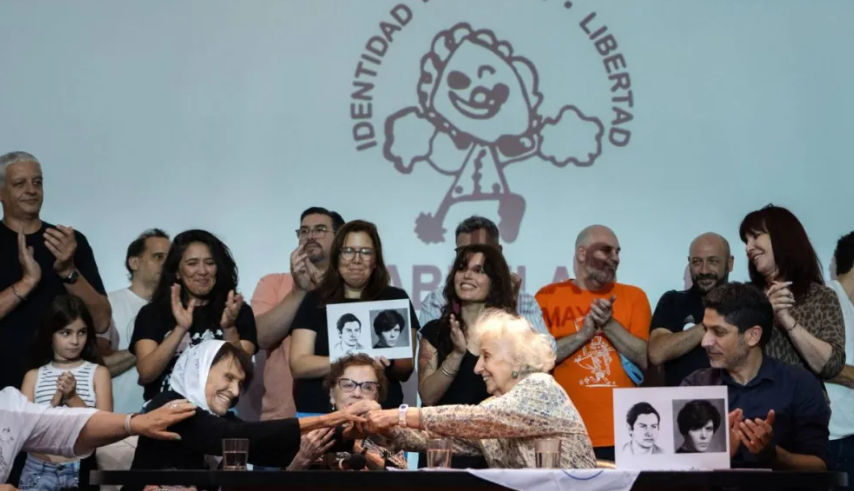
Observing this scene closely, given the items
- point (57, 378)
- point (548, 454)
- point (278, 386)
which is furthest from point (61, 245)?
point (548, 454)

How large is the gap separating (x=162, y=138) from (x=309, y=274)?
1262mm

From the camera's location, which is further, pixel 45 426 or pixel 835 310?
pixel 835 310

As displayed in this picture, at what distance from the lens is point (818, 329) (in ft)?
16.6

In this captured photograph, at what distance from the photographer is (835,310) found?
5086 millimetres

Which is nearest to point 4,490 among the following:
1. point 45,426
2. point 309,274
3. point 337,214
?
point 45,426

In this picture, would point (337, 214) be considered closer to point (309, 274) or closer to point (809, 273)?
point (309, 274)

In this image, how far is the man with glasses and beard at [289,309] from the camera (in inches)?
223

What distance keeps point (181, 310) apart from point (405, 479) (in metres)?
1.97

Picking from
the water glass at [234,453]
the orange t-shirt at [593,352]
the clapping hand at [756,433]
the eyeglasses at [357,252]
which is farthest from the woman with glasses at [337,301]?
the clapping hand at [756,433]

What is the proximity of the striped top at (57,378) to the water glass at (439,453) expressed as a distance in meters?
1.93

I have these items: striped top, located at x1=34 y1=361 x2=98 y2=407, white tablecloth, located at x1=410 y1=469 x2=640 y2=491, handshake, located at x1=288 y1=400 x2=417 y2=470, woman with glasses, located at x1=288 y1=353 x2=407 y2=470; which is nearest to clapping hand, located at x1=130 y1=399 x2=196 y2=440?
handshake, located at x1=288 y1=400 x2=417 y2=470

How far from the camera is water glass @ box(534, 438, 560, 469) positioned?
383 centimetres

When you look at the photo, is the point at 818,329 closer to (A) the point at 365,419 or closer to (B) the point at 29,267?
(A) the point at 365,419

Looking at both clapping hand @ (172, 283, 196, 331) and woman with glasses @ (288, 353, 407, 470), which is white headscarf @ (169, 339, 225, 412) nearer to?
woman with glasses @ (288, 353, 407, 470)
